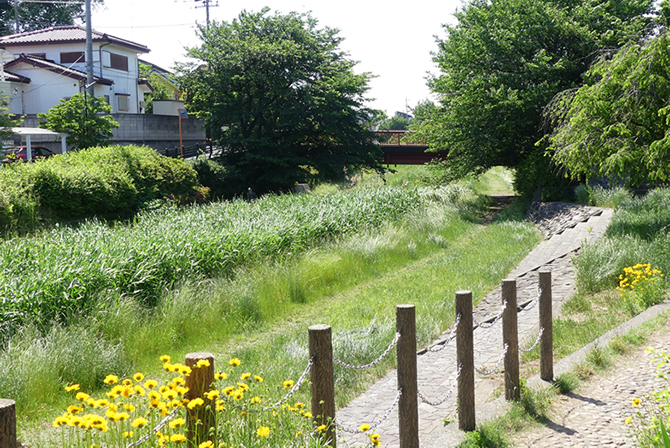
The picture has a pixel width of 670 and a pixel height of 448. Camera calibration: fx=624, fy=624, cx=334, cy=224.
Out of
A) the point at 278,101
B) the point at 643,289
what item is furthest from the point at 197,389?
the point at 278,101

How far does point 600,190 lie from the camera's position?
1992 centimetres

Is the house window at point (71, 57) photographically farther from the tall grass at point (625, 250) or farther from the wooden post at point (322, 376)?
the wooden post at point (322, 376)


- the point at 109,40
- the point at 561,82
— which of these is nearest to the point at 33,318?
the point at 561,82

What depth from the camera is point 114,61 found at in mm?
47844

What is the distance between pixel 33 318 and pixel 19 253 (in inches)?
121

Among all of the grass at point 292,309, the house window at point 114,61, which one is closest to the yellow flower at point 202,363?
the grass at point 292,309

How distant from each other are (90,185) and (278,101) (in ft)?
48.5

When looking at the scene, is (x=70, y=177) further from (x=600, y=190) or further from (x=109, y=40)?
(x=109, y=40)

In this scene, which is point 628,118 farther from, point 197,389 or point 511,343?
point 197,389

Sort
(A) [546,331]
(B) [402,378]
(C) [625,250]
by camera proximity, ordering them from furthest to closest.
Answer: (C) [625,250] → (A) [546,331] → (B) [402,378]

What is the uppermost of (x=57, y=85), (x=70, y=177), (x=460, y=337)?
(x=57, y=85)

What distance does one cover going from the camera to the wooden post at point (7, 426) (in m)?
2.65

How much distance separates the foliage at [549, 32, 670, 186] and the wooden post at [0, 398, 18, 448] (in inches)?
507

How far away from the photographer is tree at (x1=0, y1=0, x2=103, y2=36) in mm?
61125
